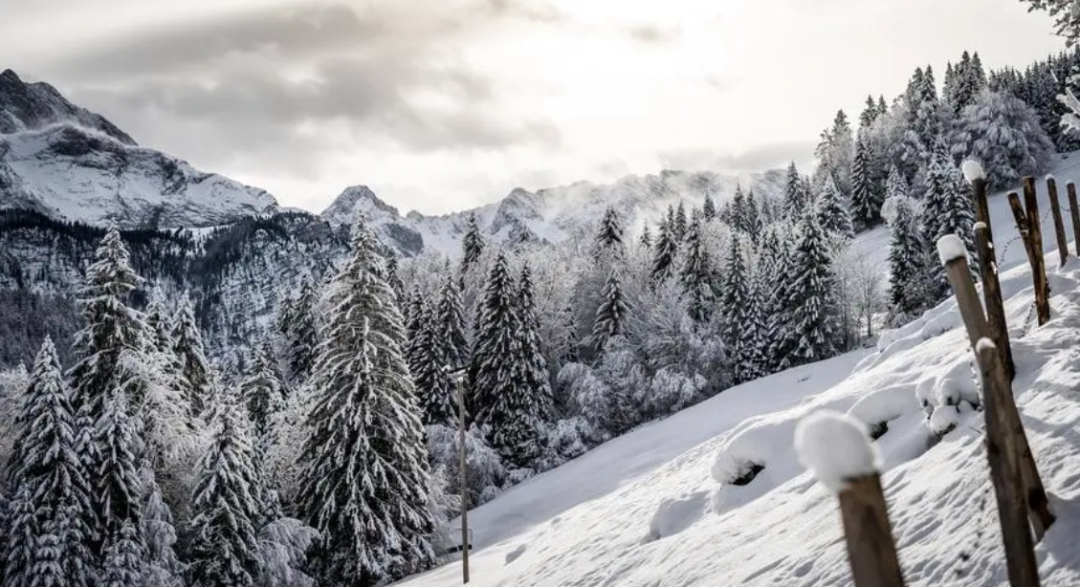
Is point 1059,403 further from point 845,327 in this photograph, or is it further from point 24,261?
point 24,261

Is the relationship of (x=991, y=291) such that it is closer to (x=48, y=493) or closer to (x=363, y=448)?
(x=363, y=448)

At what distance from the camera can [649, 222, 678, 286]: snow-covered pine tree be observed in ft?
188

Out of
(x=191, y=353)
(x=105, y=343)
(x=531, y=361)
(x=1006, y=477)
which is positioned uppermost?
(x=105, y=343)

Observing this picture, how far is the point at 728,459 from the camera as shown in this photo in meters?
10.8

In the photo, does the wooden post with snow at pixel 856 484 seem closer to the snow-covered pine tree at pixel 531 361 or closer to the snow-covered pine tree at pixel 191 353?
the snow-covered pine tree at pixel 191 353

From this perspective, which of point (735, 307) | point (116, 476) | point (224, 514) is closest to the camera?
point (116, 476)

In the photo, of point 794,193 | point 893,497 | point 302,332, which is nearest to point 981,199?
point 893,497

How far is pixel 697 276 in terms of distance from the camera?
54.0m

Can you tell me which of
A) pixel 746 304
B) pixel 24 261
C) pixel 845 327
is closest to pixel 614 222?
pixel 746 304

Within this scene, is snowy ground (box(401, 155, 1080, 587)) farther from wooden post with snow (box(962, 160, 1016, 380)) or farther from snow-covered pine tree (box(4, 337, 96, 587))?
snow-covered pine tree (box(4, 337, 96, 587))

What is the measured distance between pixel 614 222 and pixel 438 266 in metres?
25.3

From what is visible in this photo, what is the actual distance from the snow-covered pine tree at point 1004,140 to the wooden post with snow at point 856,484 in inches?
2945

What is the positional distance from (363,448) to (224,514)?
Answer: 4.82 m

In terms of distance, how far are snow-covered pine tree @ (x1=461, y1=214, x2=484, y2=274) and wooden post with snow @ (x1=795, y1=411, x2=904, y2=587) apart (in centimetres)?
6239
